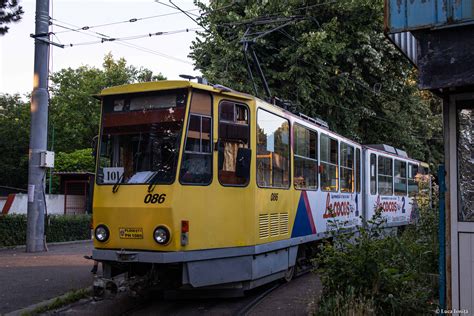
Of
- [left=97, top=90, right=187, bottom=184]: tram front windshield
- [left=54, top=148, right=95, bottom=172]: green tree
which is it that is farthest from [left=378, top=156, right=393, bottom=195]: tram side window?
[left=54, top=148, right=95, bottom=172]: green tree

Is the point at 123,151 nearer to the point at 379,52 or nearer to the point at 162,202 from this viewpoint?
the point at 162,202

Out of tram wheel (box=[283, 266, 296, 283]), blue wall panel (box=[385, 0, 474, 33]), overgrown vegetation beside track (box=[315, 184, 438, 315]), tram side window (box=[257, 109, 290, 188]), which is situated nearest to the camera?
blue wall panel (box=[385, 0, 474, 33])

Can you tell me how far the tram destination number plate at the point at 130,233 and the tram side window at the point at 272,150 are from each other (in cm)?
201

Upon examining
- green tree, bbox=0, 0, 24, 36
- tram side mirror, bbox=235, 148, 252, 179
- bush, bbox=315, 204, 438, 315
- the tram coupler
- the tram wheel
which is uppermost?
green tree, bbox=0, 0, 24, 36

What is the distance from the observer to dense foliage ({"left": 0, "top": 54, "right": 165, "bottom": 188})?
142 feet

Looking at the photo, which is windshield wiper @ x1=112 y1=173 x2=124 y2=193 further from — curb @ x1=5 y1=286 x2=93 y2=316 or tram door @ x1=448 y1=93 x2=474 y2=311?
tram door @ x1=448 y1=93 x2=474 y2=311

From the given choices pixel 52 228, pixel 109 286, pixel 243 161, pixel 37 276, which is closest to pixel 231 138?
pixel 243 161

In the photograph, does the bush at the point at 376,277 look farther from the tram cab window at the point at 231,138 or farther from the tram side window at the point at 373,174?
the tram side window at the point at 373,174

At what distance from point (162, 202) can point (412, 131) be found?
1558cm

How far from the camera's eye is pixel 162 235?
6887mm

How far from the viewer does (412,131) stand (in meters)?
20.2

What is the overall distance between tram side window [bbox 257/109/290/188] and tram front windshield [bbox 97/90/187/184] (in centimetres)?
151

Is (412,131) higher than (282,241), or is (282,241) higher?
(412,131)

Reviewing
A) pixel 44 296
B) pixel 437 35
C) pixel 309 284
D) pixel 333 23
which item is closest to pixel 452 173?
pixel 437 35
